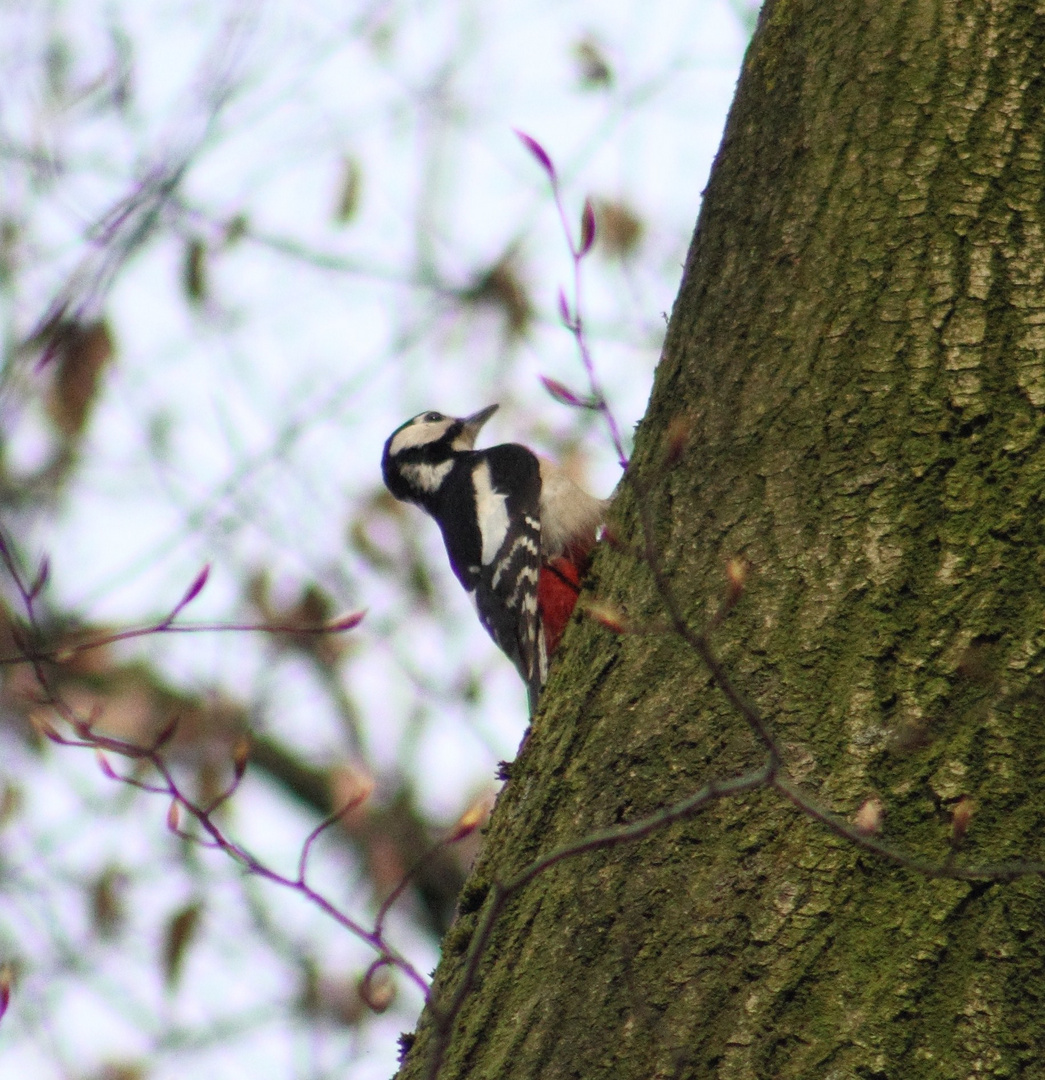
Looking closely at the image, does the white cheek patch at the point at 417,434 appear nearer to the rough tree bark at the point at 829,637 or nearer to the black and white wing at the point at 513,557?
the black and white wing at the point at 513,557

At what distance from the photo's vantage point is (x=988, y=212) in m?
2.27

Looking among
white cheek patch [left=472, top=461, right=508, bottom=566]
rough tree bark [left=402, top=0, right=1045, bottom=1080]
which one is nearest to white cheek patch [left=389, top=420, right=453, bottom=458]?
white cheek patch [left=472, top=461, right=508, bottom=566]

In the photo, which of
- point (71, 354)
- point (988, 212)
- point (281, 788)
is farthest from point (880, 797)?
point (281, 788)

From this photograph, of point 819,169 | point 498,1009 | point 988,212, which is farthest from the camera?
point 819,169

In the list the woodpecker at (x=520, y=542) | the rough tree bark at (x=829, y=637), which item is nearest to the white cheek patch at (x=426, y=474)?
the woodpecker at (x=520, y=542)

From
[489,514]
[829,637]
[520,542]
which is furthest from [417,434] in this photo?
[829,637]

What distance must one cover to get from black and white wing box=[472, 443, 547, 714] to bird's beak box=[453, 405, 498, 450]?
0.77 meters

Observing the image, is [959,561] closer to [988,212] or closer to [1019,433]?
[1019,433]

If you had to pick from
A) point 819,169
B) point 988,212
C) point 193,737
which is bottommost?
point 988,212

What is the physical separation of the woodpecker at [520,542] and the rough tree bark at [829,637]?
1.79 meters

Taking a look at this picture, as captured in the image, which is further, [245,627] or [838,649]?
[245,627]

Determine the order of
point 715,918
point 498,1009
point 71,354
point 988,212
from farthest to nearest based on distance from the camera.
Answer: point 71,354 → point 988,212 → point 498,1009 → point 715,918

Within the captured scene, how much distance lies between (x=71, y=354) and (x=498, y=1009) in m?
2.49

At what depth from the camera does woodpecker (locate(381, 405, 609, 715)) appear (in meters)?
4.48
